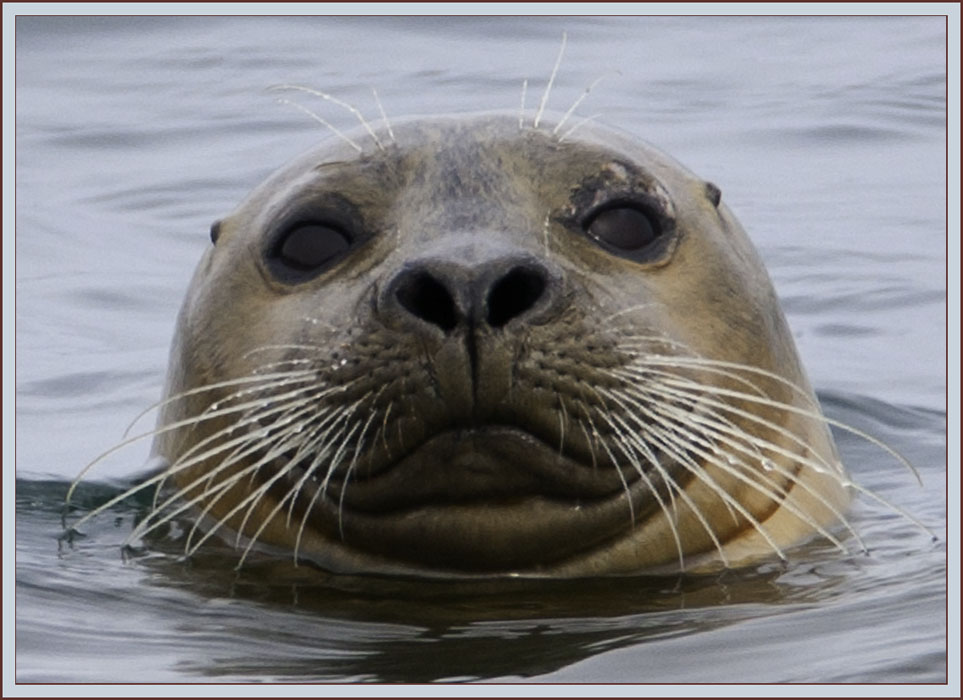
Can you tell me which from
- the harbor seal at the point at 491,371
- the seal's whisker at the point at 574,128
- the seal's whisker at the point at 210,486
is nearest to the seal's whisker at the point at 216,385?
the harbor seal at the point at 491,371

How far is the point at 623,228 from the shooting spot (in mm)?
6238

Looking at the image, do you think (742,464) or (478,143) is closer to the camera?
(742,464)

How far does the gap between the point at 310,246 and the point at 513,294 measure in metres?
0.86

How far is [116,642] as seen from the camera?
5625 millimetres

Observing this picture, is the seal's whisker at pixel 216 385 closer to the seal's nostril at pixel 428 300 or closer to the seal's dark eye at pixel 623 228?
the seal's nostril at pixel 428 300

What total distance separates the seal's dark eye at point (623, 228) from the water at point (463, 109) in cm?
87

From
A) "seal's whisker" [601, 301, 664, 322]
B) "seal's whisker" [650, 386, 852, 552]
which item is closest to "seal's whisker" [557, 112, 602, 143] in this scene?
"seal's whisker" [601, 301, 664, 322]

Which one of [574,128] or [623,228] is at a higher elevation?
[574,128]

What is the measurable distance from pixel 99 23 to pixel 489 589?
12.1 metres

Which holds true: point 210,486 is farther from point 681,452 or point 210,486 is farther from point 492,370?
point 681,452

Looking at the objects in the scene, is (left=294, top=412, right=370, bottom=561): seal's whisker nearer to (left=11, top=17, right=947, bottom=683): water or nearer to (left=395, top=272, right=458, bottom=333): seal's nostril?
(left=11, top=17, right=947, bottom=683): water

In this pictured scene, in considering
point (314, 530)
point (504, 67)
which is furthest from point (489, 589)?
point (504, 67)

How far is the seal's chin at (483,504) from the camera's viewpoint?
567 cm

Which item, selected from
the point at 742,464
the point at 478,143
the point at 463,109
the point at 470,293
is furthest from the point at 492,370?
the point at 463,109
